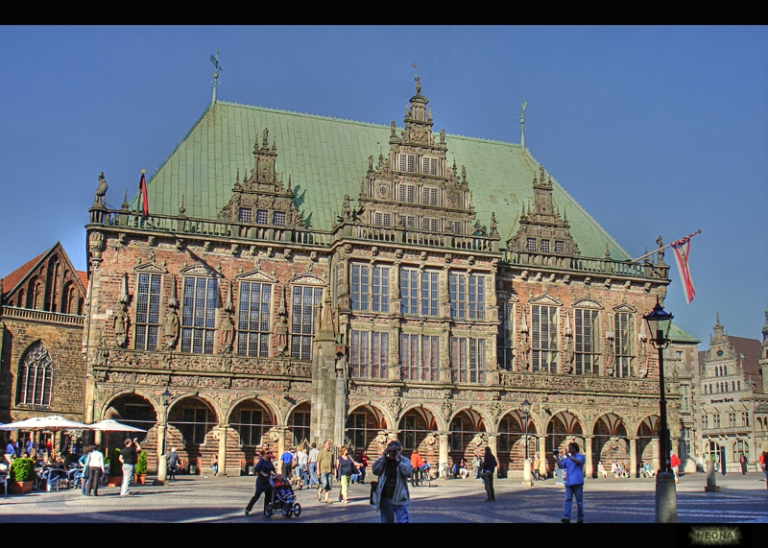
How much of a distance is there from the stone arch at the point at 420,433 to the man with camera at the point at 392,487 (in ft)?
93.3

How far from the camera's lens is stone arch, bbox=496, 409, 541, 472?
4547 centimetres

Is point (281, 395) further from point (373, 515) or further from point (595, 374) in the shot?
point (373, 515)

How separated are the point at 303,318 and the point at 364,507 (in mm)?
21742

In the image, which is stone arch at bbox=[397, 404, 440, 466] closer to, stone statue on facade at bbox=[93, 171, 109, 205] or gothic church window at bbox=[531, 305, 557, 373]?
gothic church window at bbox=[531, 305, 557, 373]

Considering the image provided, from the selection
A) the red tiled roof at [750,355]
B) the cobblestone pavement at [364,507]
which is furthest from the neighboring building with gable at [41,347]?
the red tiled roof at [750,355]

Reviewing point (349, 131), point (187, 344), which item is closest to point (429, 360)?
point (187, 344)

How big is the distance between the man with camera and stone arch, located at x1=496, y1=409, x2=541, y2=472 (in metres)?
30.6

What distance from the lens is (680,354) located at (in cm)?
6875

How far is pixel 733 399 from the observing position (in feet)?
296

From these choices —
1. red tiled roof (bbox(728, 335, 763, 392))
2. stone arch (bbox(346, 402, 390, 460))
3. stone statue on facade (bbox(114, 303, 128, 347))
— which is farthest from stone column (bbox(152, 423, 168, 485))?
red tiled roof (bbox(728, 335, 763, 392))

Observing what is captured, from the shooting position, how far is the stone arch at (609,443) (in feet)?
157

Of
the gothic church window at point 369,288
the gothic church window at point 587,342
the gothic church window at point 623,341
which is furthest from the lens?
the gothic church window at point 623,341

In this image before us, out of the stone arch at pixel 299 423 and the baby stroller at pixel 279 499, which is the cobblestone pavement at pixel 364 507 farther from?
the stone arch at pixel 299 423

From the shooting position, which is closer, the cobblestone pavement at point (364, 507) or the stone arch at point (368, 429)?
the cobblestone pavement at point (364, 507)
